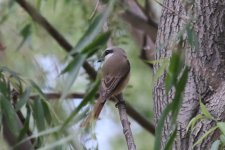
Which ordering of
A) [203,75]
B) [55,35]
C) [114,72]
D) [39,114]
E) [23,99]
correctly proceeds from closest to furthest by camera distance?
[23,99] < [39,114] < [203,75] < [114,72] < [55,35]

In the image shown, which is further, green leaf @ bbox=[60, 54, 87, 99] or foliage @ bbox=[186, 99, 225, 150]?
foliage @ bbox=[186, 99, 225, 150]

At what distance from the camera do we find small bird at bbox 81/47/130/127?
3894 mm

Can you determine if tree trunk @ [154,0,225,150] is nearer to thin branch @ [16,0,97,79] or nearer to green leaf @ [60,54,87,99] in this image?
thin branch @ [16,0,97,79]

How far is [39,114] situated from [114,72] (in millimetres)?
1235

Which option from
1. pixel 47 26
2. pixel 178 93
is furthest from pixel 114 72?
pixel 178 93

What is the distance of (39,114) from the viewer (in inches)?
113

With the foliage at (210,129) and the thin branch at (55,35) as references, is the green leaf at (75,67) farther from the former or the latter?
the thin branch at (55,35)

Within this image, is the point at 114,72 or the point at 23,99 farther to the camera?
the point at 114,72

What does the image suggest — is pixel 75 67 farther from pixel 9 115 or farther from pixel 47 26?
pixel 47 26

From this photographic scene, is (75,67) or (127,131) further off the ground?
(75,67)

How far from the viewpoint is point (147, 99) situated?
6.09 meters

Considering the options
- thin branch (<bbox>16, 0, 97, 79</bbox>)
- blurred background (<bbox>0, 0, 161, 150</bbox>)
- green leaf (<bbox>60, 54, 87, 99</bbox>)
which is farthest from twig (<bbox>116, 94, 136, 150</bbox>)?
thin branch (<bbox>16, 0, 97, 79</bbox>)

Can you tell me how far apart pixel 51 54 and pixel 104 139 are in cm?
205

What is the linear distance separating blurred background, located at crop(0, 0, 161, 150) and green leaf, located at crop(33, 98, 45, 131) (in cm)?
5
